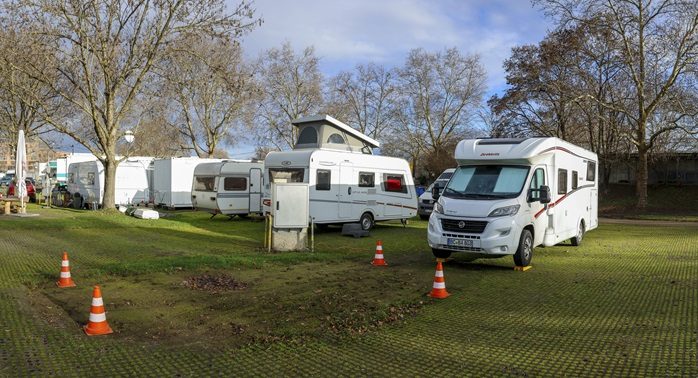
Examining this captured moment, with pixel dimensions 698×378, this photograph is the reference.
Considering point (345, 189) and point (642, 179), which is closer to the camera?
point (345, 189)

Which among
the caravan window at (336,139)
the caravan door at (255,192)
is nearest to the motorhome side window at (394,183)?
the caravan window at (336,139)

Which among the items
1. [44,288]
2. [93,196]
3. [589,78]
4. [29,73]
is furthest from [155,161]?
[589,78]

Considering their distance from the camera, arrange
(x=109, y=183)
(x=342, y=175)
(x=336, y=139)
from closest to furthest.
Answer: (x=342, y=175), (x=336, y=139), (x=109, y=183)

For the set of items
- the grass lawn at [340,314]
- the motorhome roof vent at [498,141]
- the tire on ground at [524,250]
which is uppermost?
the motorhome roof vent at [498,141]

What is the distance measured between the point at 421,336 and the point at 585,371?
5.69 ft

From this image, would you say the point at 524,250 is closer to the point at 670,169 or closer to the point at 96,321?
the point at 96,321

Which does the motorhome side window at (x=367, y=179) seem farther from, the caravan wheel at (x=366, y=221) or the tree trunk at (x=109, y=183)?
the tree trunk at (x=109, y=183)

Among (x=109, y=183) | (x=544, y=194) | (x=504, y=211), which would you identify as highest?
(x=109, y=183)

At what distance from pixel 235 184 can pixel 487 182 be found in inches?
522

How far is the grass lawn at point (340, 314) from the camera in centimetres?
491

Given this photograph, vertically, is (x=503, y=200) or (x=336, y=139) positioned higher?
(x=336, y=139)

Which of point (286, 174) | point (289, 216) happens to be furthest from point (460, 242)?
point (286, 174)

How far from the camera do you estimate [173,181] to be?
84.9 feet

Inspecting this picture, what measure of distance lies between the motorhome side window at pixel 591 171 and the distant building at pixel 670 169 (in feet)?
75.9
